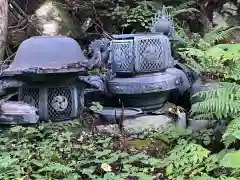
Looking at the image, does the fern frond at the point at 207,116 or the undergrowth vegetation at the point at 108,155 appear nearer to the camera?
the undergrowth vegetation at the point at 108,155

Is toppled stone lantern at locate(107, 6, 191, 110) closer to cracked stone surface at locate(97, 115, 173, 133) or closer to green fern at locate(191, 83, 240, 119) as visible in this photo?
cracked stone surface at locate(97, 115, 173, 133)

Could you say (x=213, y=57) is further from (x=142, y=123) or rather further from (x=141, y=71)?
(x=142, y=123)

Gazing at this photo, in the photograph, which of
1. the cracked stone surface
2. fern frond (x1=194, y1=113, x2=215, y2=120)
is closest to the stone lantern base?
the cracked stone surface

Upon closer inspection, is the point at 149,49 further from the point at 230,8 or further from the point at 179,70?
the point at 230,8

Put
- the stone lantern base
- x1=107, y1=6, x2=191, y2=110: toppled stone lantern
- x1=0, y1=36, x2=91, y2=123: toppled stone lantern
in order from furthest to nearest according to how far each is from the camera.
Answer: x1=107, y1=6, x2=191, y2=110: toppled stone lantern
the stone lantern base
x1=0, y1=36, x2=91, y2=123: toppled stone lantern

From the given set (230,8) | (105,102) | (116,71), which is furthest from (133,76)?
(230,8)

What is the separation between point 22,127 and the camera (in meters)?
3.75

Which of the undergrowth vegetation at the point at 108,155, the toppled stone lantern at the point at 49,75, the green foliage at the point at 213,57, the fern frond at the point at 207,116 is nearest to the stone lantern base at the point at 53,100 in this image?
the toppled stone lantern at the point at 49,75

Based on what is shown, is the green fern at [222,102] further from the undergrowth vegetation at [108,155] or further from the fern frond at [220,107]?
the undergrowth vegetation at [108,155]

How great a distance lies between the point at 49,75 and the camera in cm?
390

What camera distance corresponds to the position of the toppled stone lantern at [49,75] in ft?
12.7

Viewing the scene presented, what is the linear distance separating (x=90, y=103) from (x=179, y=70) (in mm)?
1060

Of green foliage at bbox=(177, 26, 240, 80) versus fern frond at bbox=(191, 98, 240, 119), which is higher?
green foliage at bbox=(177, 26, 240, 80)

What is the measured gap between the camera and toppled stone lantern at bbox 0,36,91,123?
3.88m
